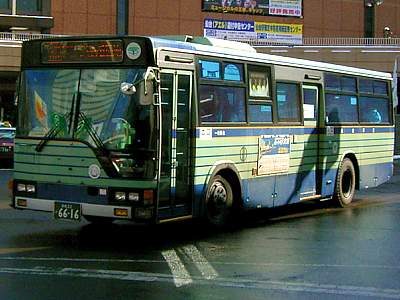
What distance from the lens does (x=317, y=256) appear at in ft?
29.0

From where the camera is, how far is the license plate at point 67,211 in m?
9.19

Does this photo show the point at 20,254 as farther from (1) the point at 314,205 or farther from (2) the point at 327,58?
(2) the point at 327,58

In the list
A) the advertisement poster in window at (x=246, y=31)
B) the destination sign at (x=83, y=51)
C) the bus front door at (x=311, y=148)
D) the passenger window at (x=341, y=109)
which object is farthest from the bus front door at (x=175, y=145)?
the advertisement poster in window at (x=246, y=31)

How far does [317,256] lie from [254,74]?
3.62 m

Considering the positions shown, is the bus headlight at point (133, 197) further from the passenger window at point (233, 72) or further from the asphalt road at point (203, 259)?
the passenger window at point (233, 72)

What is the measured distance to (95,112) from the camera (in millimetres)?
9164

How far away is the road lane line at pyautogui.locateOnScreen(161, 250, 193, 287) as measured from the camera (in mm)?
7305

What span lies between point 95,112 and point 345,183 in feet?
23.3

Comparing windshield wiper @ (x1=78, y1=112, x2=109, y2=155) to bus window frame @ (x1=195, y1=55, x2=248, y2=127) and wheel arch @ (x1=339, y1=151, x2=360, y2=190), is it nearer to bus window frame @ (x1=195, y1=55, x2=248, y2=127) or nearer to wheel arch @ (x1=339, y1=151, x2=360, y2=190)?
bus window frame @ (x1=195, y1=55, x2=248, y2=127)

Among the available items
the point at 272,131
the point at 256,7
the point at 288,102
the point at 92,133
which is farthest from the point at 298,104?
the point at 256,7

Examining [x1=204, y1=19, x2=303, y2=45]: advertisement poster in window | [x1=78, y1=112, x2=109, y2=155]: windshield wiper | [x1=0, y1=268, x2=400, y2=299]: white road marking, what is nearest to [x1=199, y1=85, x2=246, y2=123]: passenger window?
[x1=78, y1=112, x2=109, y2=155]: windshield wiper

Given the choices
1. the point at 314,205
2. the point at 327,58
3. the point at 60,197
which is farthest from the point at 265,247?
the point at 327,58

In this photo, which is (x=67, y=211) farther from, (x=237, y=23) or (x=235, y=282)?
(x=237, y=23)

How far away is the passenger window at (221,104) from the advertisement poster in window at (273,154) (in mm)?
753
